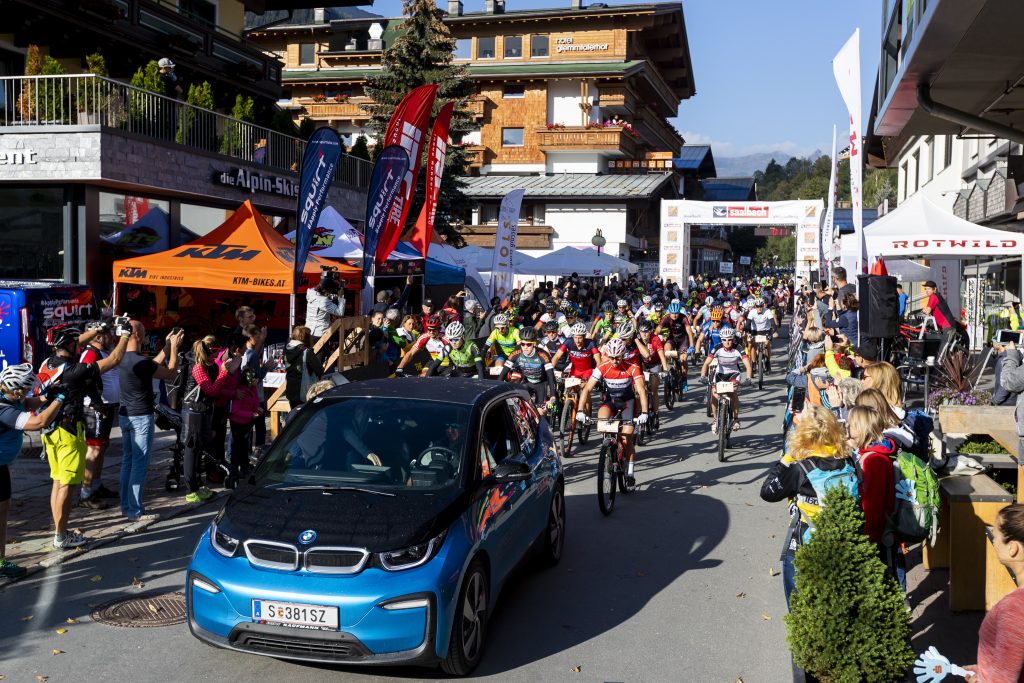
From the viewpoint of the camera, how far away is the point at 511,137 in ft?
188

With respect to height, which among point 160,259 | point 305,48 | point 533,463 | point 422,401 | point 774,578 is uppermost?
point 305,48

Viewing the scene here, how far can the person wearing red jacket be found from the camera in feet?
17.5

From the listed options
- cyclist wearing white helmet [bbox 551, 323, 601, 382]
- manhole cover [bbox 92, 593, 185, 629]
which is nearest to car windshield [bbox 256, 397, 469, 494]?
manhole cover [bbox 92, 593, 185, 629]

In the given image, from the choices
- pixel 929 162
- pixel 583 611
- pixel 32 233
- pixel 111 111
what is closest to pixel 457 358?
pixel 583 611

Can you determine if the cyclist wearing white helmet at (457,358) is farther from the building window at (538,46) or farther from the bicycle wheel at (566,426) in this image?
the building window at (538,46)

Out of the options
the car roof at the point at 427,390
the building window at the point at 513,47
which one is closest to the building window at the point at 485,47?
the building window at the point at 513,47

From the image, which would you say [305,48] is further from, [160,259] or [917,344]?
[917,344]

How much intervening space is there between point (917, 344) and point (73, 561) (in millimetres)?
12890

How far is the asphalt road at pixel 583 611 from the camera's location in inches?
223

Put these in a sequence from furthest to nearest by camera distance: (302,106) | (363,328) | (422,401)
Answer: (302,106) → (363,328) → (422,401)

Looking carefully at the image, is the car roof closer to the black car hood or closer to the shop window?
the black car hood

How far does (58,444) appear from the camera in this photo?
7719 millimetres

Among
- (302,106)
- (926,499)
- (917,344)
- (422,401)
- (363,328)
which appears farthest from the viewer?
(302,106)

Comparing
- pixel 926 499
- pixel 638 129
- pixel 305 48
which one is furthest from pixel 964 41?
pixel 305 48
